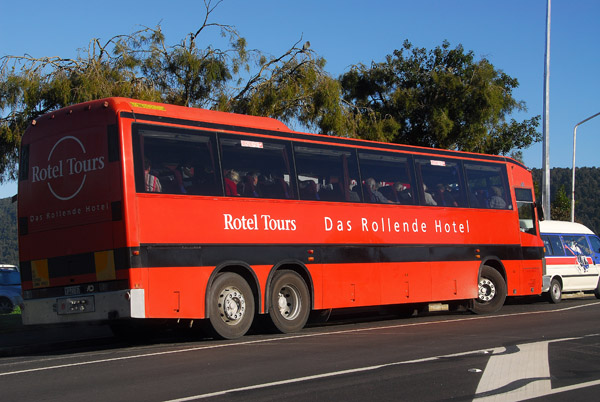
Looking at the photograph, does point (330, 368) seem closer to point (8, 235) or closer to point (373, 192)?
point (373, 192)

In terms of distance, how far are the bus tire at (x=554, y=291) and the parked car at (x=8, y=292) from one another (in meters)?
17.0

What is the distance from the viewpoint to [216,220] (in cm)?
1288

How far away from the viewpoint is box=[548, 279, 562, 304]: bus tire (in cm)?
2292

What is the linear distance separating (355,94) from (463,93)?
4420 millimetres

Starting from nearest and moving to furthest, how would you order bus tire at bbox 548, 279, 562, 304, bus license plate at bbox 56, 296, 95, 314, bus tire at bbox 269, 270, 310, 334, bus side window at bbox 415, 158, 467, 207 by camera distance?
bus license plate at bbox 56, 296, 95, 314 < bus tire at bbox 269, 270, 310, 334 < bus side window at bbox 415, 158, 467, 207 < bus tire at bbox 548, 279, 562, 304

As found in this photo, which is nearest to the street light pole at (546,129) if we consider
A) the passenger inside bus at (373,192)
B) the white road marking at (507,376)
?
the passenger inside bus at (373,192)

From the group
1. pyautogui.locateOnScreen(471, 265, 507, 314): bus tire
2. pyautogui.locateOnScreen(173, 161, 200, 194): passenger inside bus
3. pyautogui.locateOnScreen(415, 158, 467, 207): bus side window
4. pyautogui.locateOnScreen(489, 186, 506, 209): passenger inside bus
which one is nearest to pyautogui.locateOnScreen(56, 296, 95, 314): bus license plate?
pyautogui.locateOnScreen(173, 161, 200, 194): passenger inside bus

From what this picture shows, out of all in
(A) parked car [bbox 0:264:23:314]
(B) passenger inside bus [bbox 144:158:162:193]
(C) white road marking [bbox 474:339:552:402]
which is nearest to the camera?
(C) white road marking [bbox 474:339:552:402]

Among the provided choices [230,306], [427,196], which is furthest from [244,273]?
[427,196]

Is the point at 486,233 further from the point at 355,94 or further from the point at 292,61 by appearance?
the point at 355,94

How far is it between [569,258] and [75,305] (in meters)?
16.8

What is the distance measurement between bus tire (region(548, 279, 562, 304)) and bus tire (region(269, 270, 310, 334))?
1115 cm

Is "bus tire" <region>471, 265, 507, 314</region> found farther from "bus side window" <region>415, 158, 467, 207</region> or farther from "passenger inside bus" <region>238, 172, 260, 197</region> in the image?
"passenger inside bus" <region>238, 172, 260, 197</region>

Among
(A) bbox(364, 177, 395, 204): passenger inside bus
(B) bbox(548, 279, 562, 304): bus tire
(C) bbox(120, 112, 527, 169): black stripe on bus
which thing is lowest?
(B) bbox(548, 279, 562, 304): bus tire
